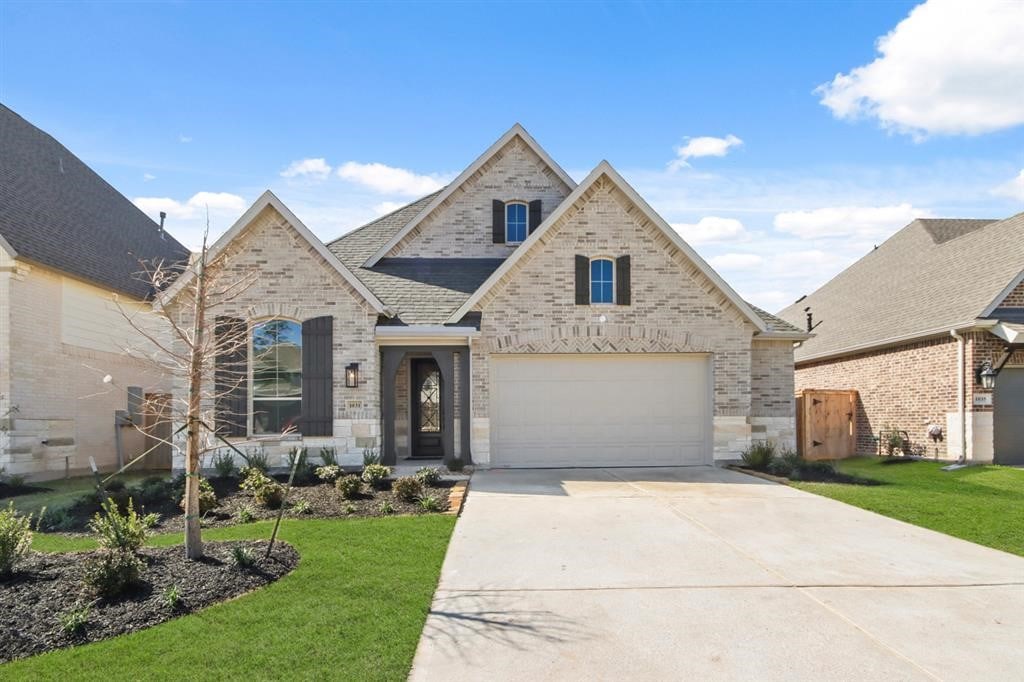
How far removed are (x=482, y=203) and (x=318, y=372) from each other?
6.82m

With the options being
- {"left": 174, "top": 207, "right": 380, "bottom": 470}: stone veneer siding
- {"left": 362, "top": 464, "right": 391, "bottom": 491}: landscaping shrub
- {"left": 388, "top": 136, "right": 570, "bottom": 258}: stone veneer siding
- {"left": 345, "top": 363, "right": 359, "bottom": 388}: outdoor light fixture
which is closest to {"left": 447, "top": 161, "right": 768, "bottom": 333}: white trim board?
{"left": 174, "top": 207, "right": 380, "bottom": 470}: stone veneer siding

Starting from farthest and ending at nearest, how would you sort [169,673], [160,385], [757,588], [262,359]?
[160,385]
[262,359]
[757,588]
[169,673]

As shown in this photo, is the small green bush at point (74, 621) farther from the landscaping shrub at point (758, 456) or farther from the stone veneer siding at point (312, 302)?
the landscaping shrub at point (758, 456)

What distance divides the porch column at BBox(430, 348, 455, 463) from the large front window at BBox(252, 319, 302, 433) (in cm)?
271

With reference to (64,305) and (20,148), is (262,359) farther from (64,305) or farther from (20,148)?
(20,148)

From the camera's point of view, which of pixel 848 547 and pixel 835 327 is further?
pixel 835 327

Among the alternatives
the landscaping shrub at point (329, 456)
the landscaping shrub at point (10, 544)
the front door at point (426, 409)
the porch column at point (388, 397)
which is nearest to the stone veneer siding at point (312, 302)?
the landscaping shrub at point (329, 456)

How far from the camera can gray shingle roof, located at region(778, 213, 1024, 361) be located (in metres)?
16.6

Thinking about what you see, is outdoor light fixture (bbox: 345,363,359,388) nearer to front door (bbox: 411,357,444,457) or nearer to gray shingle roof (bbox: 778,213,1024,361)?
front door (bbox: 411,357,444,457)

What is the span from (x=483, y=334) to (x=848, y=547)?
8116 millimetres

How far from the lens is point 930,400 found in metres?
16.9

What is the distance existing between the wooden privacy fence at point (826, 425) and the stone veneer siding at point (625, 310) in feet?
12.8

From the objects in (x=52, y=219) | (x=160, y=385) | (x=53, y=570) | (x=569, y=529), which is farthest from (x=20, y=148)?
(x=569, y=529)

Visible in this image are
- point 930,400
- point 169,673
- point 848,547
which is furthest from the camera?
point 930,400
